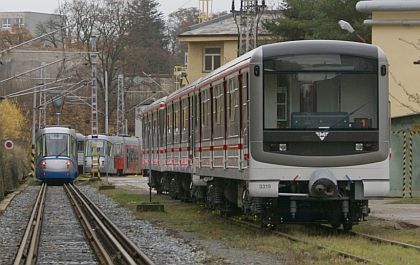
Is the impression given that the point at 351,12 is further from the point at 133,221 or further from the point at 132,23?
the point at 132,23

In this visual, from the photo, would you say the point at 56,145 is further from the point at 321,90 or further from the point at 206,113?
the point at 321,90

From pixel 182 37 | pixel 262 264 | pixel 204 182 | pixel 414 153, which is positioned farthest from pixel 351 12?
pixel 262 264

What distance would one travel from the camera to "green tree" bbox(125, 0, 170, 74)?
84312 millimetres

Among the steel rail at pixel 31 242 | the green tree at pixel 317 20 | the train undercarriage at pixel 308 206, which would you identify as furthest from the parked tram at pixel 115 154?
the train undercarriage at pixel 308 206

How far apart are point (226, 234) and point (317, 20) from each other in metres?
32.8

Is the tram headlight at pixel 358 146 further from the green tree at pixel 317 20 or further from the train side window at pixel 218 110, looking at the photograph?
the green tree at pixel 317 20

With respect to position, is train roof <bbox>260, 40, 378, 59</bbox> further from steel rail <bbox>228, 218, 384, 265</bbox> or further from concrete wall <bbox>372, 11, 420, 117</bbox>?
concrete wall <bbox>372, 11, 420, 117</bbox>

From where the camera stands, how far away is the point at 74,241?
1802cm

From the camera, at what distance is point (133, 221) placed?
2300 cm

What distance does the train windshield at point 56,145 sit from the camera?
162ft

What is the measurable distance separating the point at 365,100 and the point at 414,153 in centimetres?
1567

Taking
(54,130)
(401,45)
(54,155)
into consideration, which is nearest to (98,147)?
(54,130)

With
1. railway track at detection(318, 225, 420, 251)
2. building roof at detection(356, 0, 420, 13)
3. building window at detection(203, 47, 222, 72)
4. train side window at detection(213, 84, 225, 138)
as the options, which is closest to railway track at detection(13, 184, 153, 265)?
train side window at detection(213, 84, 225, 138)

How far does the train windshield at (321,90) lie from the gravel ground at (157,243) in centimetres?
256
